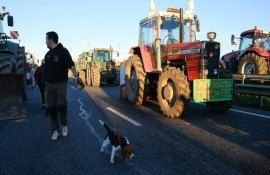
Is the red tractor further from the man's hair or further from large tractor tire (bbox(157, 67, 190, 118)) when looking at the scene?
the man's hair

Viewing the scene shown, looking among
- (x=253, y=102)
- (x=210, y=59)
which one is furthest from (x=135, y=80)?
(x=253, y=102)

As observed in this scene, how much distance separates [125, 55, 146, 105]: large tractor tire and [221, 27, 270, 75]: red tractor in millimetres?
4348

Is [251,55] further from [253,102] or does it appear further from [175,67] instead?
[175,67]

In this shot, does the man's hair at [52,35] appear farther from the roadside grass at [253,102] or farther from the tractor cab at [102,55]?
the tractor cab at [102,55]

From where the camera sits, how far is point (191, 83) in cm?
976

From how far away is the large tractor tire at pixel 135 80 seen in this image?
11.3 meters

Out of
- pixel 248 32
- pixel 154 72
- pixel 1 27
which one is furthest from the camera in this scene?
pixel 248 32

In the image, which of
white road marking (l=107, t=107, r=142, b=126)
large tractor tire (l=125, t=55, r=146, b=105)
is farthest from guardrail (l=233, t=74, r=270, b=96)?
white road marking (l=107, t=107, r=142, b=126)

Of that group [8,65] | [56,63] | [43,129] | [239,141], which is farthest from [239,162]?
[8,65]

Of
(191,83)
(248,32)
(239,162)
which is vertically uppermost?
(248,32)

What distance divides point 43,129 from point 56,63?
170 cm

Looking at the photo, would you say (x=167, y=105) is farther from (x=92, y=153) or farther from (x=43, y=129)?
(x=92, y=153)

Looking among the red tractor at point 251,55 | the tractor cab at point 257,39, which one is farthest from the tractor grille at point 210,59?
the tractor cab at point 257,39

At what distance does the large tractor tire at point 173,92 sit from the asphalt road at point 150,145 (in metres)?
0.29
